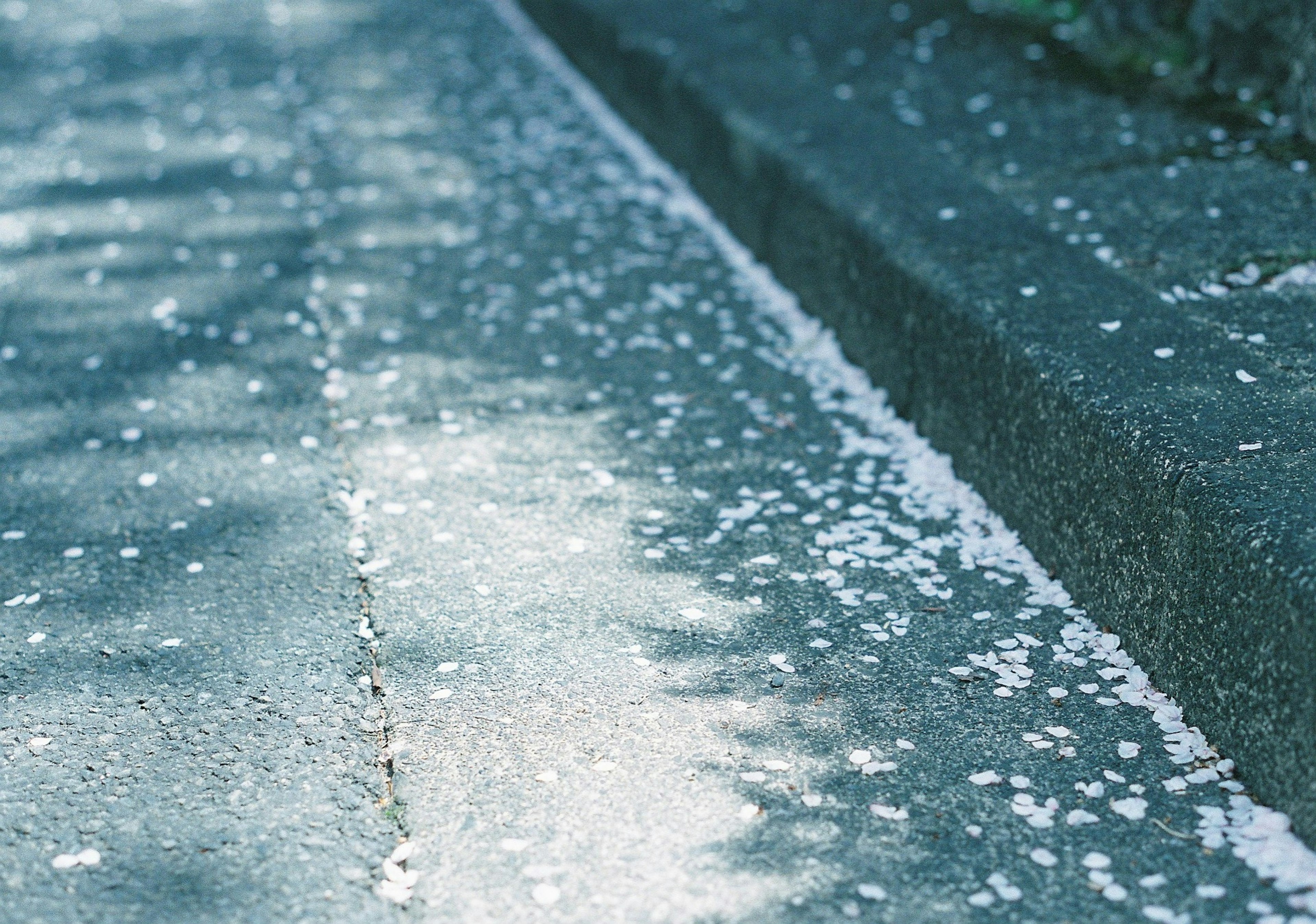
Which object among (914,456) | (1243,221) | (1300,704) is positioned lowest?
(914,456)

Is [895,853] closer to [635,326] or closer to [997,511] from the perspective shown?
[997,511]

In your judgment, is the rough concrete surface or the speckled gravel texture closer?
the speckled gravel texture

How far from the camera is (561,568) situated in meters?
3.12

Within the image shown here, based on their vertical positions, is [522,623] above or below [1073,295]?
Answer: below

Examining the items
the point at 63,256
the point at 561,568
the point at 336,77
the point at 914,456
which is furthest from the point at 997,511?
the point at 336,77

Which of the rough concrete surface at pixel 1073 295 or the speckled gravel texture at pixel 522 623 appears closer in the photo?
the speckled gravel texture at pixel 522 623

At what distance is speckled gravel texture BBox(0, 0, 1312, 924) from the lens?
2.24 m

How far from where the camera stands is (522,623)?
115 inches

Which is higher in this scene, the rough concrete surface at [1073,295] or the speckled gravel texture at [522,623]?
the rough concrete surface at [1073,295]

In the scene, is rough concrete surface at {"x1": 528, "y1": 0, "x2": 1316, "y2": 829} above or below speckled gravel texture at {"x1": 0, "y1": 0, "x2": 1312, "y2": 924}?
above

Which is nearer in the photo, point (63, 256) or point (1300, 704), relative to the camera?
point (1300, 704)

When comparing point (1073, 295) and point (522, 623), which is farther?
point (1073, 295)

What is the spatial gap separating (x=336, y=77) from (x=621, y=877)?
6.20 m

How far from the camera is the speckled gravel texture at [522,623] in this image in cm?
224
